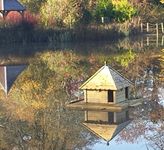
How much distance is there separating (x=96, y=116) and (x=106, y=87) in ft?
3.82

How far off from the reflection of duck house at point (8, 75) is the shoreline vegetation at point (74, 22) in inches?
625

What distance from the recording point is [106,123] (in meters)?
14.3

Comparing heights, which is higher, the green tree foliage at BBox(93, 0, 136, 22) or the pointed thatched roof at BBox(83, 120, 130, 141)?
the pointed thatched roof at BBox(83, 120, 130, 141)

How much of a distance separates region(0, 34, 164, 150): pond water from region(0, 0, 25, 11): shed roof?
16806mm

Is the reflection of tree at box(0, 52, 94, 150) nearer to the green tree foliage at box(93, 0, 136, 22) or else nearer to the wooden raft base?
the wooden raft base

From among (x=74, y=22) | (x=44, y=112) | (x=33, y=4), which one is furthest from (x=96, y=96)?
(x=33, y=4)

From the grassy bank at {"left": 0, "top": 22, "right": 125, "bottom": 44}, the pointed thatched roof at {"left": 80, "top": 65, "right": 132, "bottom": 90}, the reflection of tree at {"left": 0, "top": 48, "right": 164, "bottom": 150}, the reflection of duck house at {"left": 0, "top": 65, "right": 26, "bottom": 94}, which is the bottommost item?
the grassy bank at {"left": 0, "top": 22, "right": 125, "bottom": 44}

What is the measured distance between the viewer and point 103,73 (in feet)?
53.7

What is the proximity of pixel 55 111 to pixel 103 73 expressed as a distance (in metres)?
1.73

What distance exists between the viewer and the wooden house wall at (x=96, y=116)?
48.8 feet

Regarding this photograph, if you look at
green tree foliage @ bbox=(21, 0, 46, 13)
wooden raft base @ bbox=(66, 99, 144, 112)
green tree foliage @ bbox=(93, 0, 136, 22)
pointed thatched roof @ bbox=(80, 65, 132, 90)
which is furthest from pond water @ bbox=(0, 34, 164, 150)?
green tree foliage @ bbox=(21, 0, 46, 13)

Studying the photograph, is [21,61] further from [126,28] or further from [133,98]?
[126,28]

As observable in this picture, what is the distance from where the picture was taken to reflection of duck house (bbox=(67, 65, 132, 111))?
16.2 meters

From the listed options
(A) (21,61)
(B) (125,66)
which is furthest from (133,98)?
(A) (21,61)
